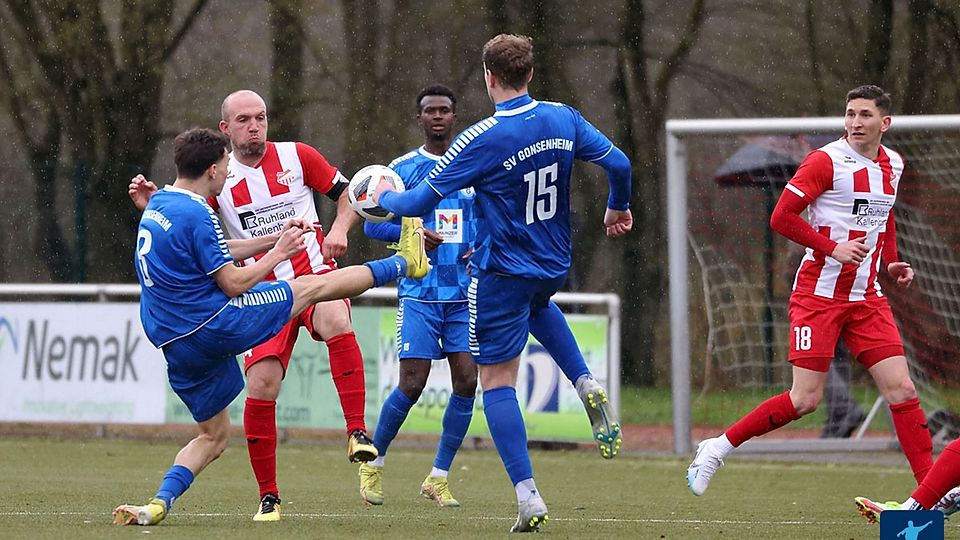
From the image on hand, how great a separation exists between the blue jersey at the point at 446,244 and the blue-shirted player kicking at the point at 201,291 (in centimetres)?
173

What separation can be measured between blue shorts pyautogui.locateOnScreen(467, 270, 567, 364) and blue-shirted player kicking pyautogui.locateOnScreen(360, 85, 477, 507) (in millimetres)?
1781

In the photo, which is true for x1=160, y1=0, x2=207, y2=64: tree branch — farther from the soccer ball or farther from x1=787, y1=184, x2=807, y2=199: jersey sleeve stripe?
x1=787, y1=184, x2=807, y2=199: jersey sleeve stripe

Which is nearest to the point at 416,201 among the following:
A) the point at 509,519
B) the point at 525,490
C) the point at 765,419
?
the point at 525,490

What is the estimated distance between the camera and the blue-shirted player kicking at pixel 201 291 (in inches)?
251

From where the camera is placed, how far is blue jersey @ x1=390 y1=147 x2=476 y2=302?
8.52 meters

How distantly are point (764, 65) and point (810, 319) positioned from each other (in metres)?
8.45

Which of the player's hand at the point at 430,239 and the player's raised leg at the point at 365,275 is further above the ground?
the player's hand at the point at 430,239

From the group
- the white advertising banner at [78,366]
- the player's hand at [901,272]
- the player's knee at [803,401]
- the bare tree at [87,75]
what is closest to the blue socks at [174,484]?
the player's knee at [803,401]

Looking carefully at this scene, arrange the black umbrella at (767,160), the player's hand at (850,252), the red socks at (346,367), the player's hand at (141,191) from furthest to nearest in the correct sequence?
the black umbrella at (767,160), the red socks at (346,367), the player's hand at (850,252), the player's hand at (141,191)

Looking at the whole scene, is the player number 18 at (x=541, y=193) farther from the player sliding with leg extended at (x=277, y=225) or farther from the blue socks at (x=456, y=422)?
the blue socks at (x=456, y=422)

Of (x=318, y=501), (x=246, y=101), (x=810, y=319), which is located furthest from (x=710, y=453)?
(x=246, y=101)

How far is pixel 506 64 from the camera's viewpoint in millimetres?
6508

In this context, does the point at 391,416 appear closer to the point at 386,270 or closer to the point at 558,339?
the point at 558,339

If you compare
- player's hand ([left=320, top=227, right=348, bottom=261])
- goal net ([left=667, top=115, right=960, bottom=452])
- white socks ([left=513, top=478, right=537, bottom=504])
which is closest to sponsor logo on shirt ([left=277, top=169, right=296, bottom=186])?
player's hand ([left=320, top=227, right=348, bottom=261])
